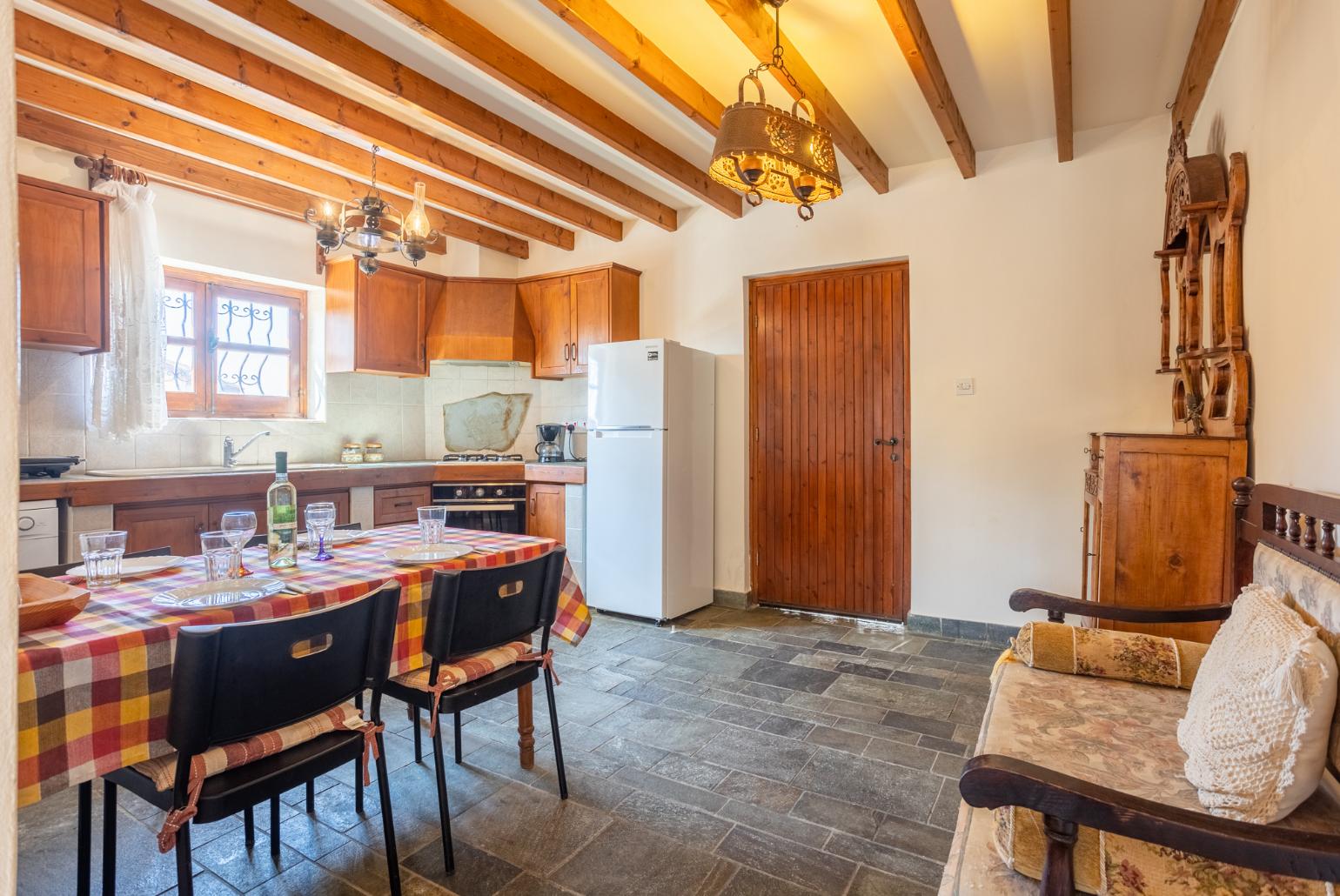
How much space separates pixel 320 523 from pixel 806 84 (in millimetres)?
2484

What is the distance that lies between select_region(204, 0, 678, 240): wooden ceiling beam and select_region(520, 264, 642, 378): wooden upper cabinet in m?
0.40

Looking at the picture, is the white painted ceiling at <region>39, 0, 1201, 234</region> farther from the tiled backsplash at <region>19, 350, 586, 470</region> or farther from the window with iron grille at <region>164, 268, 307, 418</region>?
the tiled backsplash at <region>19, 350, 586, 470</region>

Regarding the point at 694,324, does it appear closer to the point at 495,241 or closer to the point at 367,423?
the point at 495,241

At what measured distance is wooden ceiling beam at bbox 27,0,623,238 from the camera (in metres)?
2.35

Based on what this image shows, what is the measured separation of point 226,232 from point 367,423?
149cm

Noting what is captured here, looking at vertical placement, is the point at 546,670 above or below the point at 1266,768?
below

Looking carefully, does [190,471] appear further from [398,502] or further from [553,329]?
[553,329]

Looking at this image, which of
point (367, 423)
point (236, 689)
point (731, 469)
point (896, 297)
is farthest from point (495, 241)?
point (236, 689)

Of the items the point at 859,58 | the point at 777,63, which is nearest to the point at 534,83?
the point at 777,63

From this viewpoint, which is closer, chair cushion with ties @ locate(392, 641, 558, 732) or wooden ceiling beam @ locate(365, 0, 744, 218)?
chair cushion with ties @ locate(392, 641, 558, 732)

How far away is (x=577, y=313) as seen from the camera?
4.79m

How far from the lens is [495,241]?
514 centimetres

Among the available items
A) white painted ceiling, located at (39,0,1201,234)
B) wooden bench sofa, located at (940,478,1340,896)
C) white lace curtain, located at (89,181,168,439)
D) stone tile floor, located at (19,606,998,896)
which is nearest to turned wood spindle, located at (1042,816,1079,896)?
wooden bench sofa, located at (940,478,1340,896)

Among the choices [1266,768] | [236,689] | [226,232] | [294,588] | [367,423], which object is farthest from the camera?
[367,423]
